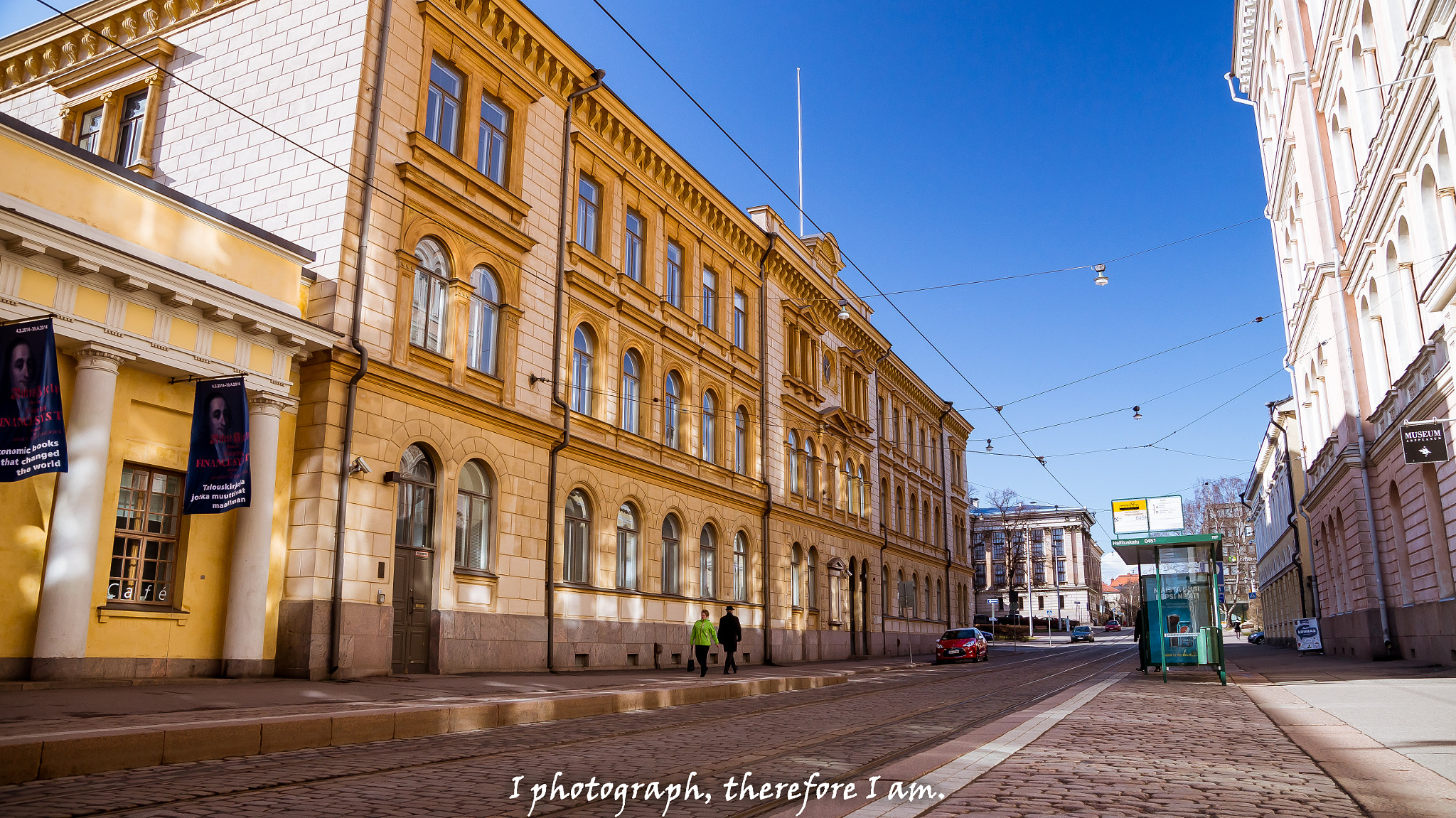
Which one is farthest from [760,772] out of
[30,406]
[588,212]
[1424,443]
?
[588,212]

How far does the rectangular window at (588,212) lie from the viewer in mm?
24312

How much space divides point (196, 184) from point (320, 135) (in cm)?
350

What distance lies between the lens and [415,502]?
18516 millimetres

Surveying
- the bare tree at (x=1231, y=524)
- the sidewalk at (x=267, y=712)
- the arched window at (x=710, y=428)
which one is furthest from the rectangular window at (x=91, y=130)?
the bare tree at (x=1231, y=524)

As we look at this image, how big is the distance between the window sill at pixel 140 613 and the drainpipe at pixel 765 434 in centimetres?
1929

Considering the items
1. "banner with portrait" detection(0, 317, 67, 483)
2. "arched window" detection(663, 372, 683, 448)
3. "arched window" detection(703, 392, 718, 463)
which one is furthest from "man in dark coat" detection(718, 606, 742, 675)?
"banner with portrait" detection(0, 317, 67, 483)

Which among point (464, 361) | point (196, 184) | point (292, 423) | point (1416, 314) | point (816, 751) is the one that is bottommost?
point (816, 751)

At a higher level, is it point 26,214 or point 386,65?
point 386,65

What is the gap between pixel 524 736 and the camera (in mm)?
10648

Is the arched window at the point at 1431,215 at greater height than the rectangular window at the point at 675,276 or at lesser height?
lesser

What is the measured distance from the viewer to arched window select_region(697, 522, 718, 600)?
28.6m

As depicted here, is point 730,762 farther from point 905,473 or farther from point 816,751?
point 905,473

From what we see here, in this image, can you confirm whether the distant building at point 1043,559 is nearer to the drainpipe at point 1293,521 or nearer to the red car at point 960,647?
the drainpipe at point 1293,521

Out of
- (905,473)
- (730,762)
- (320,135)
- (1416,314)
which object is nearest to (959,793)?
(730,762)
